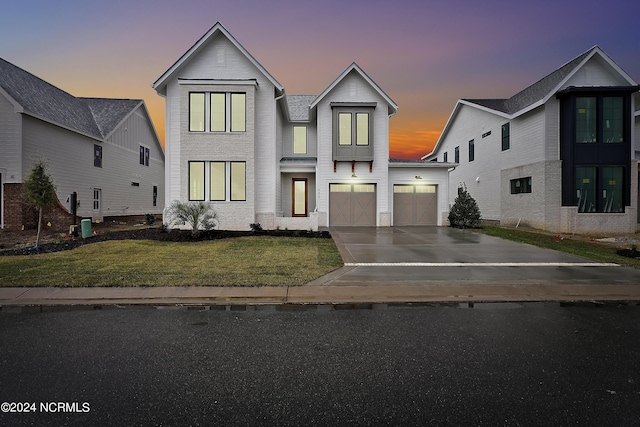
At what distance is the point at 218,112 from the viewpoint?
1803 centimetres

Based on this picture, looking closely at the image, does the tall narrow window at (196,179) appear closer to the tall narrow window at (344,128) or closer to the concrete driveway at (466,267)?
the tall narrow window at (344,128)

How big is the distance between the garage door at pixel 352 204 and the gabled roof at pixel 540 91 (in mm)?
11458

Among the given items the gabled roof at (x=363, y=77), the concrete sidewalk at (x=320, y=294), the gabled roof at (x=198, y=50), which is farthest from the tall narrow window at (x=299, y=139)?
the concrete sidewalk at (x=320, y=294)

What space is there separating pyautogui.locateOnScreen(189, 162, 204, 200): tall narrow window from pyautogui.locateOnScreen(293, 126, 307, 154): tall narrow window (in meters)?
7.46

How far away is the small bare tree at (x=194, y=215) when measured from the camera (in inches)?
602

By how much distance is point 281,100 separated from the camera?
2017cm

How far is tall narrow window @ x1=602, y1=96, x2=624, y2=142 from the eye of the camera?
65.5 ft

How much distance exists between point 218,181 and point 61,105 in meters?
13.5

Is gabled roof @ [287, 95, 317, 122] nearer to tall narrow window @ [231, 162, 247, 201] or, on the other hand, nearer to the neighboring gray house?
tall narrow window @ [231, 162, 247, 201]

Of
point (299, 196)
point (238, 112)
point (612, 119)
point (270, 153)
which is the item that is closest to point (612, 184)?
point (612, 119)

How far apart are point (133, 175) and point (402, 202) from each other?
21.4 metres

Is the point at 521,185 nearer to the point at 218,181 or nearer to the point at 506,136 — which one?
the point at 506,136

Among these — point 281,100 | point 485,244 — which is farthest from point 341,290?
point 281,100

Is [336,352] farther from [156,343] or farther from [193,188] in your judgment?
[193,188]
